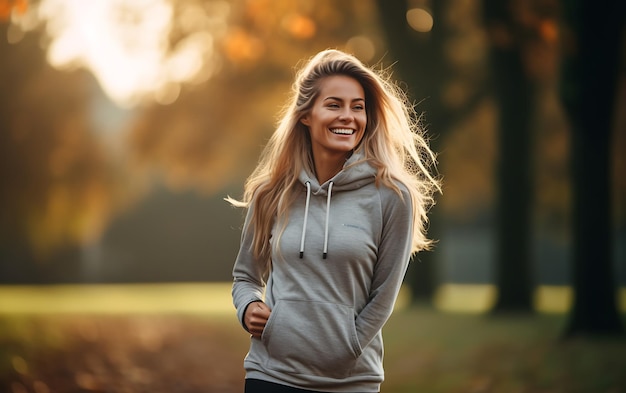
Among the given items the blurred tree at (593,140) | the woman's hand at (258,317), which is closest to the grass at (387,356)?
the blurred tree at (593,140)

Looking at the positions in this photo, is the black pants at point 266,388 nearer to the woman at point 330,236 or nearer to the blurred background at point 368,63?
the woman at point 330,236

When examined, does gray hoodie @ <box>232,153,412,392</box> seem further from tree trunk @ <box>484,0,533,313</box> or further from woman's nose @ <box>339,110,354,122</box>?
tree trunk @ <box>484,0,533,313</box>

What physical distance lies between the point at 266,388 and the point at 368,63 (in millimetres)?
16000

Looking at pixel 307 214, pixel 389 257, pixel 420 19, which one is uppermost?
pixel 420 19

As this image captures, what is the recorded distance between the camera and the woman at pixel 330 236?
12.1ft

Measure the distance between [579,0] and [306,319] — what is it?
9296 mm

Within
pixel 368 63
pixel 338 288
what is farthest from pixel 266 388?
pixel 368 63

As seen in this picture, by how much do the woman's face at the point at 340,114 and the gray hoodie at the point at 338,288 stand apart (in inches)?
4.9

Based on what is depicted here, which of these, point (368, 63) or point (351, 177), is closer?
point (351, 177)

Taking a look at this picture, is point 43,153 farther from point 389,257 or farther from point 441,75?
point 389,257

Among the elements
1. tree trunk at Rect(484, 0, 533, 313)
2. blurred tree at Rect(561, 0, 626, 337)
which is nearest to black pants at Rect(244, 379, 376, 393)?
blurred tree at Rect(561, 0, 626, 337)

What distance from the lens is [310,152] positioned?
13.6 ft

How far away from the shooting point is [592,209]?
A: 39.4 feet

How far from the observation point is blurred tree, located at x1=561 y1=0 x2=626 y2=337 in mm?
11805
